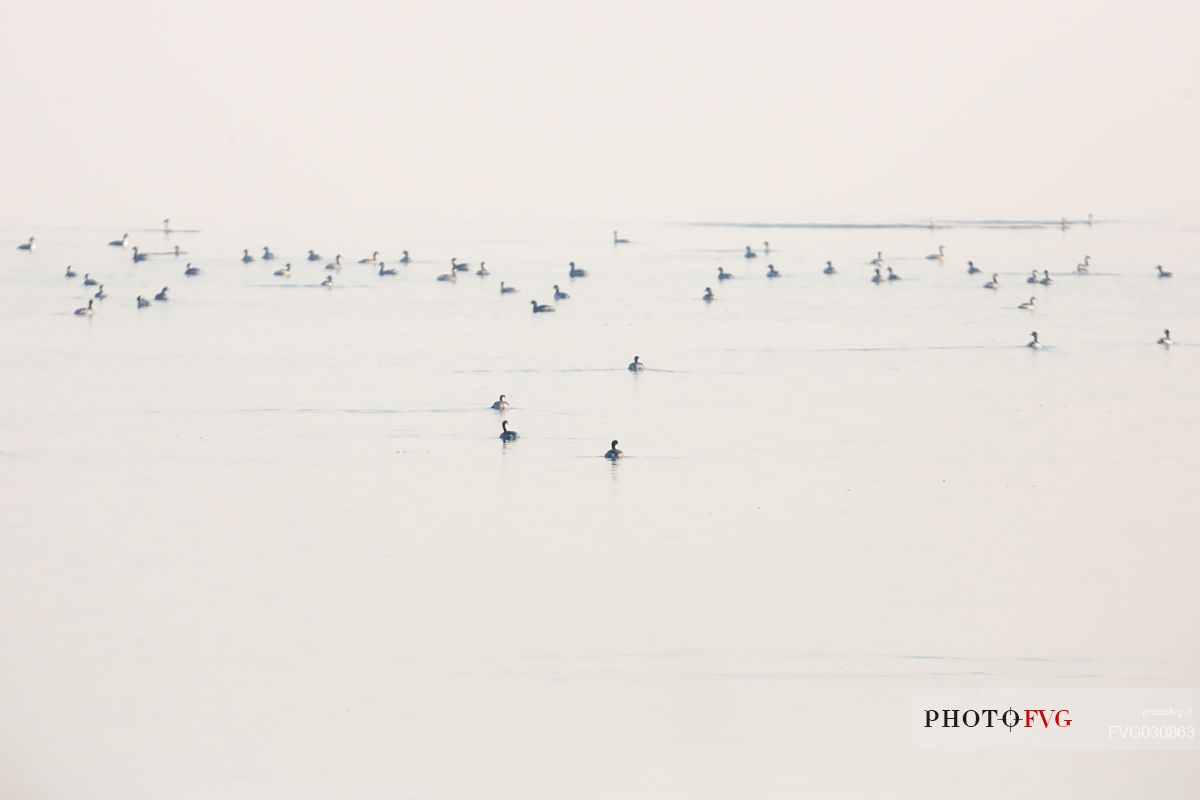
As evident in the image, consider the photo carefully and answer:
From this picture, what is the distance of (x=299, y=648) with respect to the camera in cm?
1825

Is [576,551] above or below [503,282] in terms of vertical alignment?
below

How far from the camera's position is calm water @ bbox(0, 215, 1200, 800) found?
1597 cm

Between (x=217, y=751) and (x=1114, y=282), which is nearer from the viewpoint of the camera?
(x=217, y=751)

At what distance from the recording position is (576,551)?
21.7 meters

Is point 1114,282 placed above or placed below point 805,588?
above

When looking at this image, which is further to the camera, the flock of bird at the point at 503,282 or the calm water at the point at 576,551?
the flock of bird at the point at 503,282

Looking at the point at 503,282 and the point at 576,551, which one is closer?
the point at 576,551

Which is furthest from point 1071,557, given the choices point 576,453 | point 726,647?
point 576,453

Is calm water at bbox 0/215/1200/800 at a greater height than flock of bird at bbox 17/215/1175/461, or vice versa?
flock of bird at bbox 17/215/1175/461

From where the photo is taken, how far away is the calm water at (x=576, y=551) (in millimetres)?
15969

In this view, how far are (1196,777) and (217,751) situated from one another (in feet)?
27.7

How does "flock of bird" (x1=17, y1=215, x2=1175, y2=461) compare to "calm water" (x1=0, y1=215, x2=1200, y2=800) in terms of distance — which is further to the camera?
"flock of bird" (x1=17, y1=215, x2=1175, y2=461)

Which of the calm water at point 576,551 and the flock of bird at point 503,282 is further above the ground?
the flock of bird at point 503,282

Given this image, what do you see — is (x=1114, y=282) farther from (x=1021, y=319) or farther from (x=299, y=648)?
(x=299, y=648)
